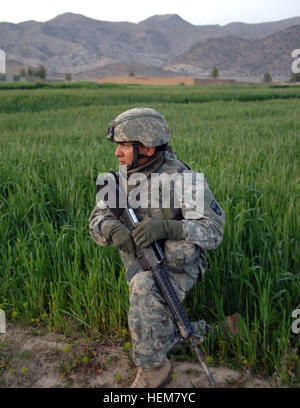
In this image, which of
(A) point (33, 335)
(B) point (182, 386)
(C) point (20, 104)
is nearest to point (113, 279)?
(A) point (33, 335)

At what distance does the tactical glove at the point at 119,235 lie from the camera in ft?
5.72

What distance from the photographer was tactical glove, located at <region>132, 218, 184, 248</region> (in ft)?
5.45

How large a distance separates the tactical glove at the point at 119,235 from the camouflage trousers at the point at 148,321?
14cm

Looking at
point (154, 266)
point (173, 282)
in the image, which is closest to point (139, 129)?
point (154, 266)

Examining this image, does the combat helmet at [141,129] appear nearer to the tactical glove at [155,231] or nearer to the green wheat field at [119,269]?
the tactical glove at [155,231]

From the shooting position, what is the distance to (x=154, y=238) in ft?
5.45

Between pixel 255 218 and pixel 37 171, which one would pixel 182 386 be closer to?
pixel 255 218

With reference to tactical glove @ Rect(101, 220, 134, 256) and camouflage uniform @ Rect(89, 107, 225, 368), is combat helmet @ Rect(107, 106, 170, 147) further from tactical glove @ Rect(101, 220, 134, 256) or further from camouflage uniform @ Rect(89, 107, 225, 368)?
tactical glove @ Rect(101, 220, 134, 256)

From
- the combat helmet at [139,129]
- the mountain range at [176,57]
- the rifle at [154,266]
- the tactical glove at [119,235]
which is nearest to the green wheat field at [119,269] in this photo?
the rifle at [154,266]

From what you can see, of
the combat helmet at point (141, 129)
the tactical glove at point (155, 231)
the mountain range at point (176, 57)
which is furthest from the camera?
the mountain range at point (176, 57)

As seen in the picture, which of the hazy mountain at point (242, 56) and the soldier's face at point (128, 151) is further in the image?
the hazy mountain at point (242, 56)

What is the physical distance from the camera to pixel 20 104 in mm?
13258

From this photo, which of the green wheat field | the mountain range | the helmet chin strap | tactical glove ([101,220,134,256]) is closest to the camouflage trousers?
tactical glove ([101,220,134,256])

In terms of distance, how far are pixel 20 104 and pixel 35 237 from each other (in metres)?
11.8
